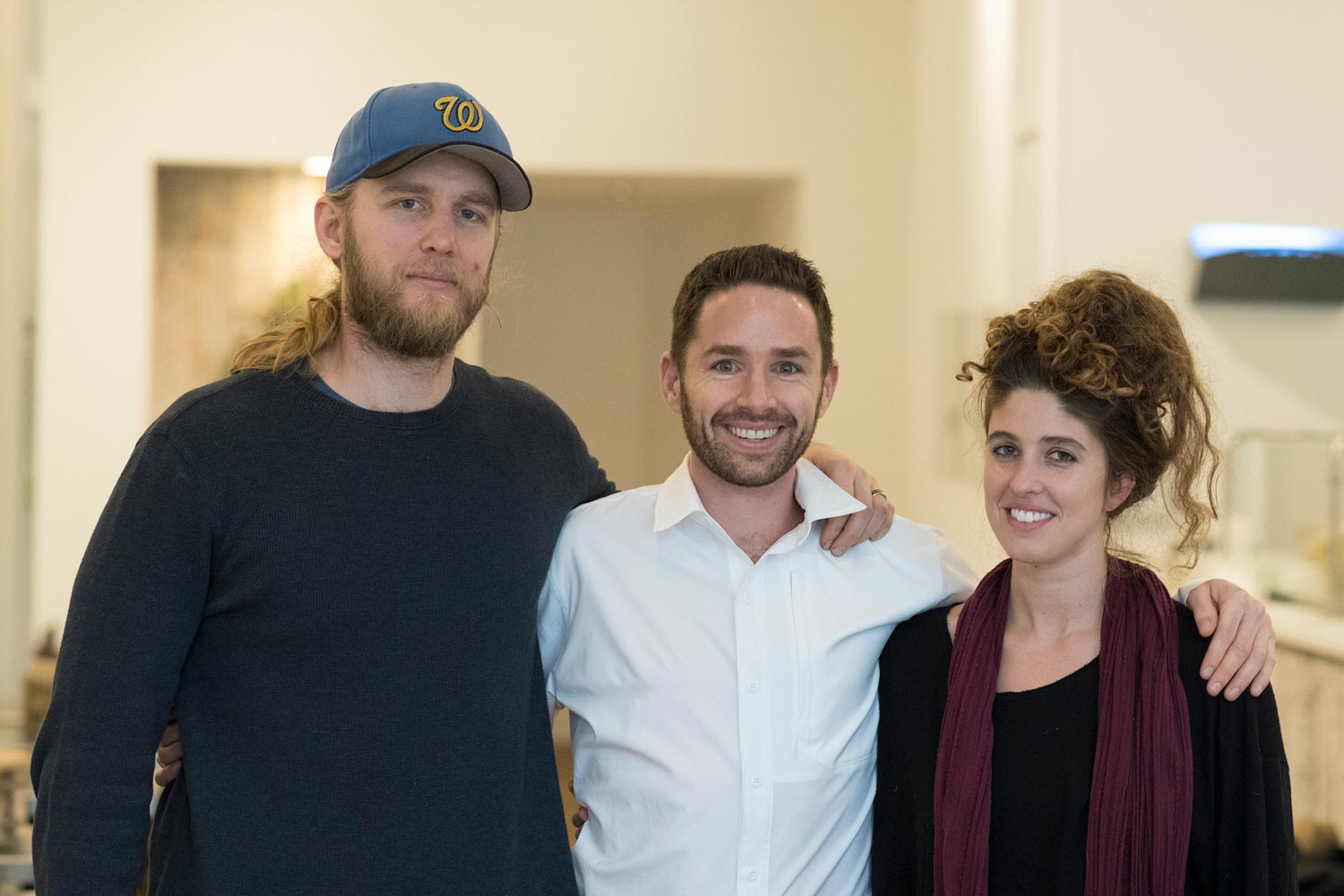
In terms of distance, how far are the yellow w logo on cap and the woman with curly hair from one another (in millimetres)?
735

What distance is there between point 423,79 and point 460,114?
13.0ft

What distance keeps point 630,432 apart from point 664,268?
1.02 metres

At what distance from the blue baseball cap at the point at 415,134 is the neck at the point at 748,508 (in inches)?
21.5

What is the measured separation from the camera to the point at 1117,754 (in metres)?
1.56

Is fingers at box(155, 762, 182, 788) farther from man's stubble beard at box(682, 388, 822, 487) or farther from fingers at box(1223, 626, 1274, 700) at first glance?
fingers at box(1223, 626, 1274, 700)

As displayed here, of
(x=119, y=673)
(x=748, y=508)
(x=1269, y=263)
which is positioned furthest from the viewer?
(x=1269, y=263)

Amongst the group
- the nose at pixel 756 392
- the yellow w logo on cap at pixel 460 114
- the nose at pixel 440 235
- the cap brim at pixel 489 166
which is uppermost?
the yellow w logo on cap at pixel 460 114

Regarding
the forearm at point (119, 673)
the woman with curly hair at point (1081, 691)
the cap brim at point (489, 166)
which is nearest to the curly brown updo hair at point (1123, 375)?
the woman with curly hair at point (1081, 691)

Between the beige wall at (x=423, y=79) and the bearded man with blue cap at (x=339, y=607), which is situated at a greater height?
the beige wall at (x=423, y=79)

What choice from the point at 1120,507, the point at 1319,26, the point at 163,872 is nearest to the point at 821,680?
the point at 1120,507

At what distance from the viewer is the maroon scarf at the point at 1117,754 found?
1.53 meters

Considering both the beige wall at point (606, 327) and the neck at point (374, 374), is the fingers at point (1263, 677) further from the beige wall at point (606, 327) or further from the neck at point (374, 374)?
the beige wall at point (606, 327)

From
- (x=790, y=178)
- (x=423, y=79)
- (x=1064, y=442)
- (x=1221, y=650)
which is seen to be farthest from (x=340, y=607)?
(x=790, y=178)

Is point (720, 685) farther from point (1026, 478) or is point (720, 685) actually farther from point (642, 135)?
point (642, 135)
